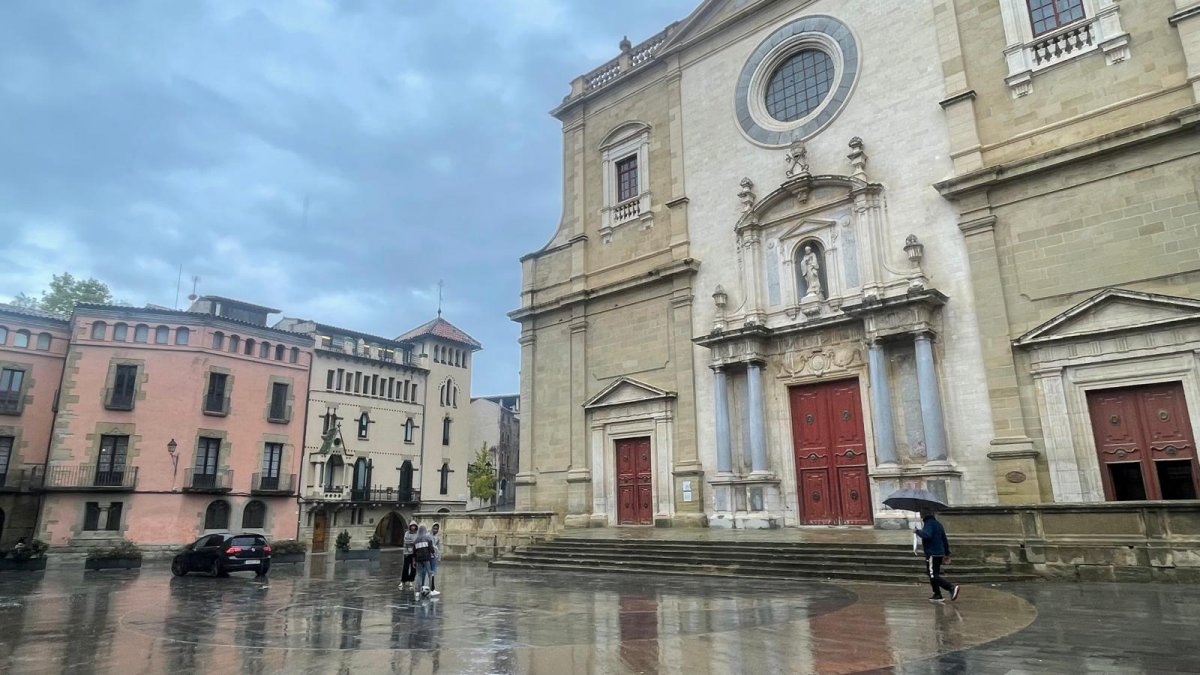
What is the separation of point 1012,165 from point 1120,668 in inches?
517

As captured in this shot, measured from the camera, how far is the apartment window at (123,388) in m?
32.6

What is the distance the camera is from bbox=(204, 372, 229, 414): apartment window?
34.9 m

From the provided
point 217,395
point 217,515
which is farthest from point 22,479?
point 217,395

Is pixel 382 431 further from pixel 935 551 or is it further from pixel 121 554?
pixel 935 551

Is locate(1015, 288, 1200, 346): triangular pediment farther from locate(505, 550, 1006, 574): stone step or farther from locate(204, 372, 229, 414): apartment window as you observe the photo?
locate(204, 372, 229, 414): apartment window

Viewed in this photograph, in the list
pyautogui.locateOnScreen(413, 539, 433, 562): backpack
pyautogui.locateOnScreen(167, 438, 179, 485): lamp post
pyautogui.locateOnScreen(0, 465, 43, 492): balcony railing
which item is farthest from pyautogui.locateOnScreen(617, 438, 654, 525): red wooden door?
pyautogui.locateOnScreen(0, 465, 43, 492): balcony railing

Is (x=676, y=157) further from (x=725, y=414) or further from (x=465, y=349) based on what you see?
(x=465, y=349)

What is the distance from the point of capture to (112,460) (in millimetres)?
32281

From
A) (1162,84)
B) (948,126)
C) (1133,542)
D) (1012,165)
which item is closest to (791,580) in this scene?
(1133,542)

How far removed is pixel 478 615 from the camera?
32.7ft

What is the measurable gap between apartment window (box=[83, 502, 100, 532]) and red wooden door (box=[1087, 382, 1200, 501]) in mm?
36591

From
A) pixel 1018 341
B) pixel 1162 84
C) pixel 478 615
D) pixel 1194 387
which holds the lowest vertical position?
pixel 478 615

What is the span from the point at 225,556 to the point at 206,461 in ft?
56.4

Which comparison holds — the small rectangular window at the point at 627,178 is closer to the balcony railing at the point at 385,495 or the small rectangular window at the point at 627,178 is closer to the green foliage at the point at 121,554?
the green foliage at the point at 121,554
